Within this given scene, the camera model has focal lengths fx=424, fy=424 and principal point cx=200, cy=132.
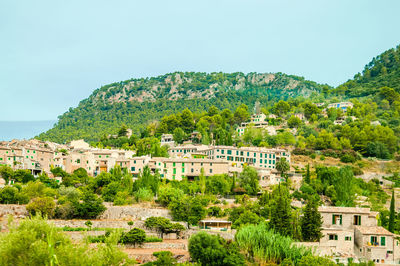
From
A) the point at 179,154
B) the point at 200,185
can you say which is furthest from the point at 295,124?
the point at 200,185

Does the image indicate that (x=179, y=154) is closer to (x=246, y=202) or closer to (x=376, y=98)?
(x=246, y=202)

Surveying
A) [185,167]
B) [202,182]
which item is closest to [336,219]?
[202,182]

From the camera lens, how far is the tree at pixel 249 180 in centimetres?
6169

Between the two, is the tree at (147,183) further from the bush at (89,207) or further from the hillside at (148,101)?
the hillside at (148,101)

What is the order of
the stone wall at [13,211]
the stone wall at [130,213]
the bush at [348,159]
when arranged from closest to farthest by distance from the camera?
the stone wall at [13,211], the stone wall at [130,213], the bush at [348,159]

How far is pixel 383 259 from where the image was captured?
3884 centimetres

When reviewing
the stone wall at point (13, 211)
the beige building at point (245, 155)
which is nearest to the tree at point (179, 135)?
the beige building at point (245, 155)

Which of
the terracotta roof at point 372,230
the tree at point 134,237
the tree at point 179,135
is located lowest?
the tree at point 134,237

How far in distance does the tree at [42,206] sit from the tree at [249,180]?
89.2 feet

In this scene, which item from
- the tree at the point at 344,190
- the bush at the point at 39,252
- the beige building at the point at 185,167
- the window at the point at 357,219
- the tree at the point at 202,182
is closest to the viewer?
the bush at the point at 39,252

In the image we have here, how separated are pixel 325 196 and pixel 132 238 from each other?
32.2m

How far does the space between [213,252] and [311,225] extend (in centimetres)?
1117

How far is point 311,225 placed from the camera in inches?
1583

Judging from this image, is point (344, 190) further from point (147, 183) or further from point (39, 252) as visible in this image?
point (39, 252)
